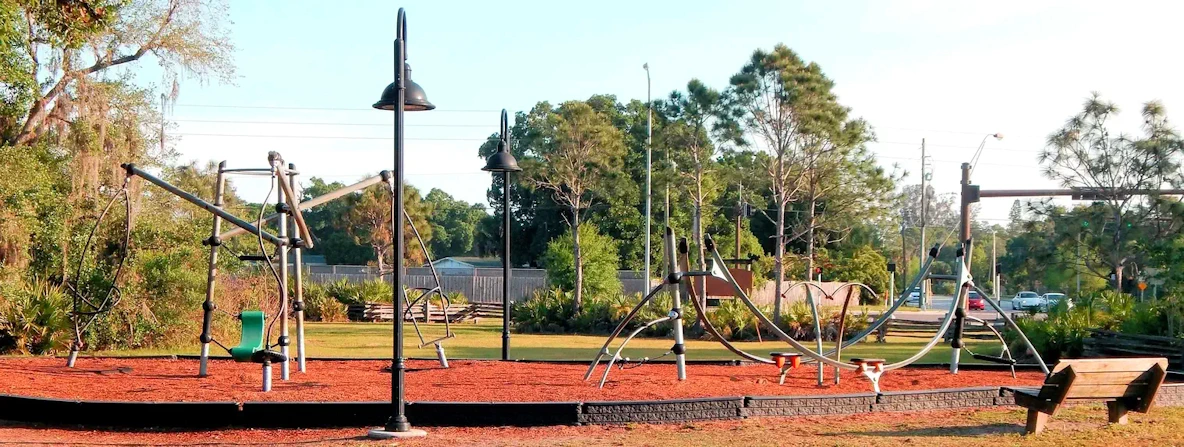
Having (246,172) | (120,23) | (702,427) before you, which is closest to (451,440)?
(702,427)

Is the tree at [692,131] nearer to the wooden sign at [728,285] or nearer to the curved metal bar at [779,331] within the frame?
the wooden sign at [728,285]

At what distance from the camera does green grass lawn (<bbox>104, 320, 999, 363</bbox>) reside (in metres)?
23.2

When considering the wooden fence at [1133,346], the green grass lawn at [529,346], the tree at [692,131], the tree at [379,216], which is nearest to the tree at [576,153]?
the tree at [692,131]

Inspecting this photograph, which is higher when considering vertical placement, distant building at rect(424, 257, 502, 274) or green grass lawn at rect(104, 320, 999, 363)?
distant building at rect(424, 257, 502, 274)

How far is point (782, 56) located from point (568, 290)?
13.2m

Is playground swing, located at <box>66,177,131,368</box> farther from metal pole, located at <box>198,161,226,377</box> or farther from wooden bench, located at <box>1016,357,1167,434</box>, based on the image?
wooden bench, located at <box>1016,357,1167,434</box>

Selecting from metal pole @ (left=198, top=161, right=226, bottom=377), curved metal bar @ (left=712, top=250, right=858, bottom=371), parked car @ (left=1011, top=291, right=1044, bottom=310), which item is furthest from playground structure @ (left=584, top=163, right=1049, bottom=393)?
parked car @ (left=1011, top=291, right=1044, bottom=310)

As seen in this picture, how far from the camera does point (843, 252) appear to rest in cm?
6391

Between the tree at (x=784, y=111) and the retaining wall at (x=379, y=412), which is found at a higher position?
the tree at (x=784, y=111)

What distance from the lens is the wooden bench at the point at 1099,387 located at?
9.44 metres

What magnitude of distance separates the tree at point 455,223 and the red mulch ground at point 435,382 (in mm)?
89781

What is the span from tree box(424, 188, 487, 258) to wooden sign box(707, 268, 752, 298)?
7299 centimetres

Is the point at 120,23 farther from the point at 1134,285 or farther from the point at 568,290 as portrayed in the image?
the point at 1134,285

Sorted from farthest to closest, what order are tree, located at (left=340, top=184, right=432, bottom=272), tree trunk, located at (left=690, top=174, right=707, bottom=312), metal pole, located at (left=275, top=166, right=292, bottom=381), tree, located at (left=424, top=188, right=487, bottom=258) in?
1. tree, located at (left=424, top=188, right=487, bottom=258)
2. tree, located at (left=340, top=184, right=432, bottom=272)
3. tree trunk, located at (left=690, top=174, right=707, bottom=312)
4. metal pole, located at (left=275, top=166, right=292, bottom=381)
